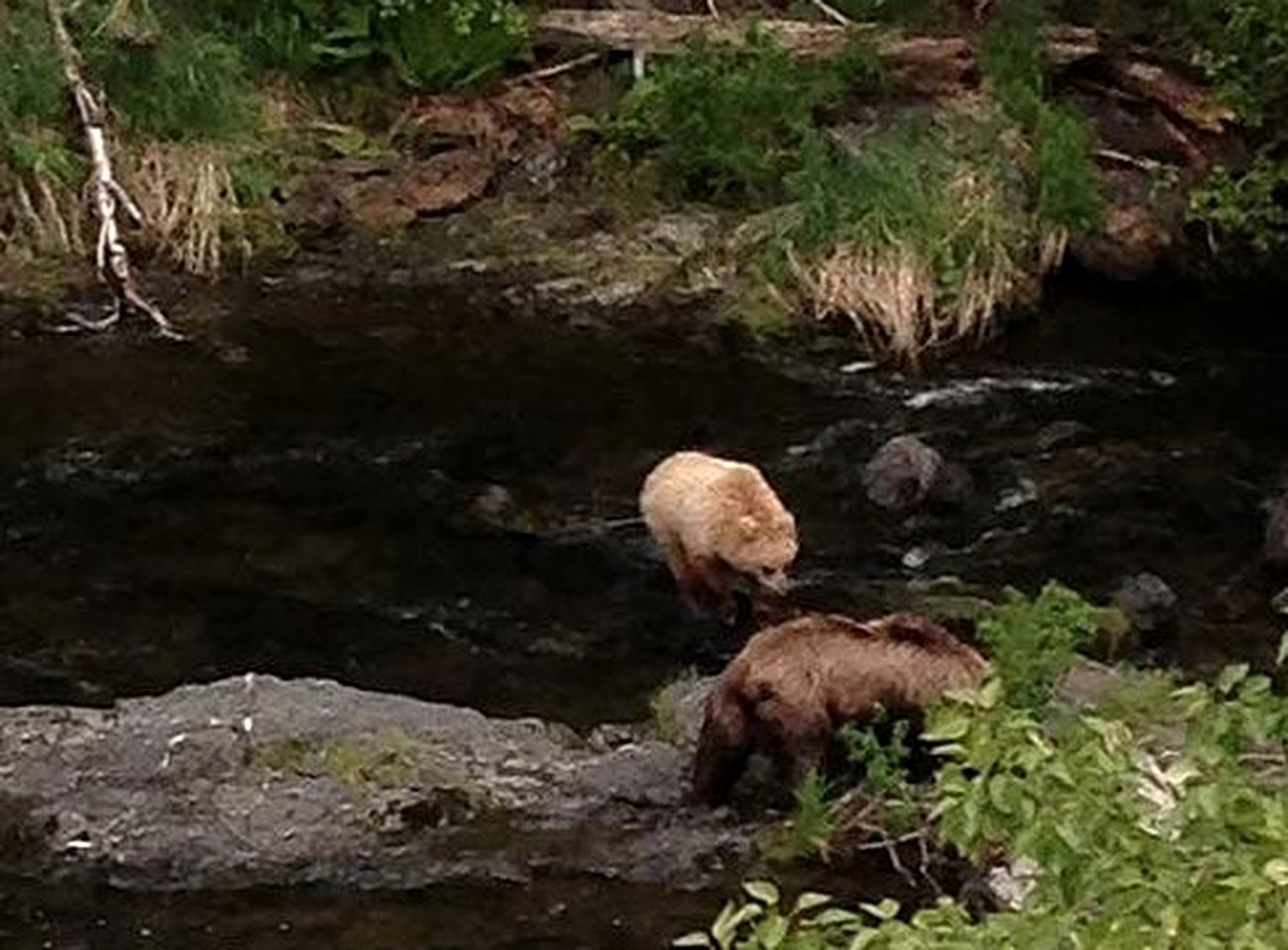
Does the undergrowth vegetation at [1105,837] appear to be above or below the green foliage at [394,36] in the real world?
above

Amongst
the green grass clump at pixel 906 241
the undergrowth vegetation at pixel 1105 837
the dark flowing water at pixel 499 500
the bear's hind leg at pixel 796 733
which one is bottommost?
the dark flowing water at pixel 499 500

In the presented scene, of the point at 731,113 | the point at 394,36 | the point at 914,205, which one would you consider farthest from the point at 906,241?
the point at 394,36

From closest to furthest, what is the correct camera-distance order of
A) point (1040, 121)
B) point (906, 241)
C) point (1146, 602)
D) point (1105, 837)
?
point (1105, 837)
point (1146, 602)
point (906, 241)
point (1040, 121)

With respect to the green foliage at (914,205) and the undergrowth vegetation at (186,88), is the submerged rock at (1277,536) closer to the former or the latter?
the green foliage at (914,205)

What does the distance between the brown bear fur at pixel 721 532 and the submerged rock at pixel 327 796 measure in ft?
4.17

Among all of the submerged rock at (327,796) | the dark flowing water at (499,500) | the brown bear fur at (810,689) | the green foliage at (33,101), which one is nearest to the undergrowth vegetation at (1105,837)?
the dark flowing water at (499,500)

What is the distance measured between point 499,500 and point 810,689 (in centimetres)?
378

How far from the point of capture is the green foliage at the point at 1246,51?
1648 cm

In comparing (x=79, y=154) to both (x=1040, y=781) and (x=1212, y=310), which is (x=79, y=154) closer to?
Answer: (x=1212, y=310)

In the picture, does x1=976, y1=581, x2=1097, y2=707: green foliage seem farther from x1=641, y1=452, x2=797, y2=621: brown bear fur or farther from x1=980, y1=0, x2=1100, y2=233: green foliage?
x1=980, y1=0, x2=1100, y2=233: green foliage

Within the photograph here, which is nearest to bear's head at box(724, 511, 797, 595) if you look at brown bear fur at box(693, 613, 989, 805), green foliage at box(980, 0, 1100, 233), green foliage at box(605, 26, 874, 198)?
brown bear fur at box(693, 613, 989, 805)

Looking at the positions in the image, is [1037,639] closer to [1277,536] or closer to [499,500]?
[1277,536]

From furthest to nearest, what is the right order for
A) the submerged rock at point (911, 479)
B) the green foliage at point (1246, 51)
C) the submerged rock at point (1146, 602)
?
the green foliage at point (1246, 51)
the submerged rock at point (911, 479)
the submerged rock at point (1146, 602)

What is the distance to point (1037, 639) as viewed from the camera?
8.68 meters
